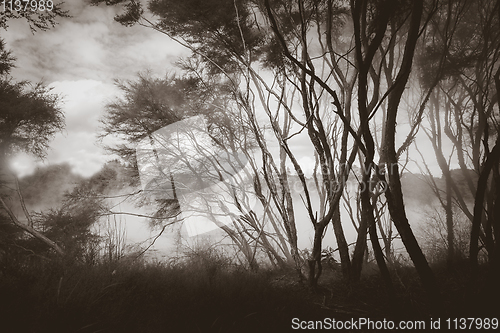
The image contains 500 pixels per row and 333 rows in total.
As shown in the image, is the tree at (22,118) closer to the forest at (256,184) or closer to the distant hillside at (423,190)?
the forest at (256,184)

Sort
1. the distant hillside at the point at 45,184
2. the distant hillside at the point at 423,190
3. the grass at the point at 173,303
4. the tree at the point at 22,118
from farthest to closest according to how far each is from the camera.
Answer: the distant hillside at the point at 423,190
the distant hillside at the point at 45,184
the tree at the point at 22,118
the grass at the point at 173,303

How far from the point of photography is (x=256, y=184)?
2.96 meters

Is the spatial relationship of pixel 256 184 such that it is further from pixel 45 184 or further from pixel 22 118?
pixel 45 184

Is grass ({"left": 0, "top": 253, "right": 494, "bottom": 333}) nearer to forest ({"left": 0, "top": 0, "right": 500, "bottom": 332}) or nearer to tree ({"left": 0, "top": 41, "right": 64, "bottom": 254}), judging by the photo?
forest ({"left": 0, "top": 0, "right": 500, "bottom": 332})

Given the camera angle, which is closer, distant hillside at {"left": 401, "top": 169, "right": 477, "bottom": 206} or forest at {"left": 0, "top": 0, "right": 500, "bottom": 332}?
forest at {"left": 0, "top": 0, "right": 500, "bottom": 332}

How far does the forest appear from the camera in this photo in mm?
1490

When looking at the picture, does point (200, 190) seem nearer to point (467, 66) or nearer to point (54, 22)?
point (54, 22)

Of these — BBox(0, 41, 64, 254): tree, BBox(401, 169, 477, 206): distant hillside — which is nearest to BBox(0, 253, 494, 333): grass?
BBox(0, 41, 64, 254): tree

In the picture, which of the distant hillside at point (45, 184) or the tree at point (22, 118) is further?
the distant hillside at point (45, 184)

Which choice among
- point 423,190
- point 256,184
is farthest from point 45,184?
point 423,190

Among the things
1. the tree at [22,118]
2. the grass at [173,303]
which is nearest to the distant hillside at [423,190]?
the grass at [173,303]

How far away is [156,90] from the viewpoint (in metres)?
5.72

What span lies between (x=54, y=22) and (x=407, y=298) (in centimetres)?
646

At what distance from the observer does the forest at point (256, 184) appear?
149 cm
